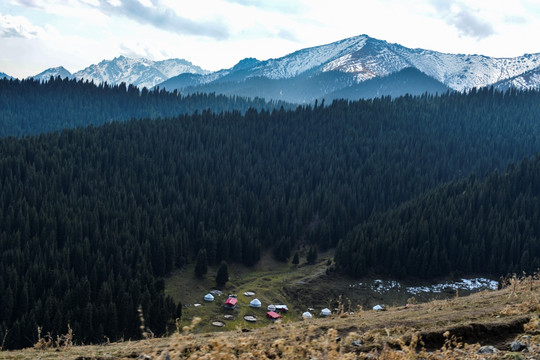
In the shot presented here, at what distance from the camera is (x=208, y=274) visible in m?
102

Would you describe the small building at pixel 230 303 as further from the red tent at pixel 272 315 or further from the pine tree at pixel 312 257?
the pine tree at pixel 312 257

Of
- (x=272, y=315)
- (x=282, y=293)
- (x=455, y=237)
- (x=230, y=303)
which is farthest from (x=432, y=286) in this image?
(x=230, y=303)

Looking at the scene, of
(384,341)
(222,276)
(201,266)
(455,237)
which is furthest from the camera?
(455,237)

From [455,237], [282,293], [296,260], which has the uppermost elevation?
[455,237]

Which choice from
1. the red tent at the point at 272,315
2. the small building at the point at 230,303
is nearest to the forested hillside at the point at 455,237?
the red tent at the point at 272,315

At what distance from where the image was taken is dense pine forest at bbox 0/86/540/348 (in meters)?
73.7

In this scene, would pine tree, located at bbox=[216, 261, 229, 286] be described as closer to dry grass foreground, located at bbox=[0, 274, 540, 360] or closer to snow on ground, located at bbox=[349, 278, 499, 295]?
snow on ground, located at bbox=[349, 278, 499, 295]

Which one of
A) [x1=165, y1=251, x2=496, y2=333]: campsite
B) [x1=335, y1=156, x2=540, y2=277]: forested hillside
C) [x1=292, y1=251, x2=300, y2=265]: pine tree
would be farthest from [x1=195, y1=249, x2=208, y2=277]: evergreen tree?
[x1=335, y1=156, x2=540, y2=277]: forested hillside

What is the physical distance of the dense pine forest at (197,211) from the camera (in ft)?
242

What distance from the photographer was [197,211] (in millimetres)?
124625

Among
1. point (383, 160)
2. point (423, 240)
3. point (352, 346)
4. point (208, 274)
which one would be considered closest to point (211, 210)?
point (208, 274)

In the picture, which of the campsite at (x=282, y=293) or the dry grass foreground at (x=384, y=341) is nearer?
the dry grass foreground at (x=384, y=341)

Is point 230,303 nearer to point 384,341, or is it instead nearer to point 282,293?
point 282,293

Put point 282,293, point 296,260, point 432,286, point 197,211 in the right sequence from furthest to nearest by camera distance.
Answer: point 197,211 < point 296,260 < point 432,286 < point 282,293
